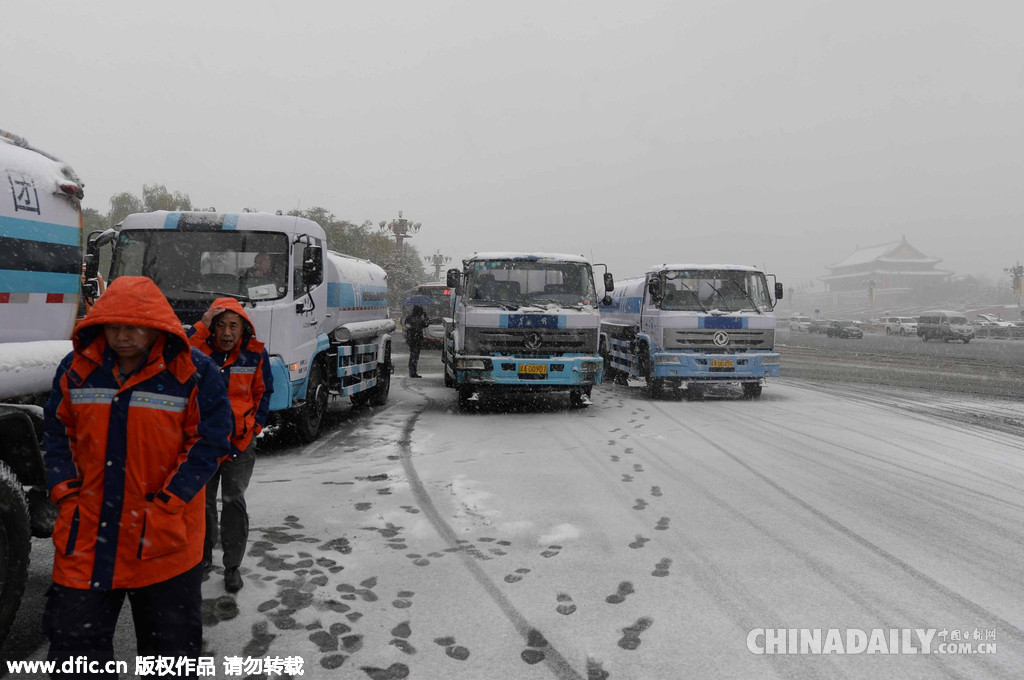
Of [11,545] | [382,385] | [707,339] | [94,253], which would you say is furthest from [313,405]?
[707,339]

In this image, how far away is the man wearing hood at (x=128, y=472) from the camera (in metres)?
2.45

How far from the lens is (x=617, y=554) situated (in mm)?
4770

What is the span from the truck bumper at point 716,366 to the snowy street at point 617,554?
151 inches

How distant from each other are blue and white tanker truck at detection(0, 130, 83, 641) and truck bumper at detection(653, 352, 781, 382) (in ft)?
33.0

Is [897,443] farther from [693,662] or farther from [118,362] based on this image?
[118,362]

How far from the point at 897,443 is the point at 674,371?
461 cm

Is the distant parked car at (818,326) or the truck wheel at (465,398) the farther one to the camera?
the distant parked car at (818,326)

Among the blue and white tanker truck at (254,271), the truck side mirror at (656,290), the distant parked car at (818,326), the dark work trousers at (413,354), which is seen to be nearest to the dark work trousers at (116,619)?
the blue and white tanker truck at (254,271)

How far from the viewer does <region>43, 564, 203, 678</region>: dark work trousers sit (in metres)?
2.44

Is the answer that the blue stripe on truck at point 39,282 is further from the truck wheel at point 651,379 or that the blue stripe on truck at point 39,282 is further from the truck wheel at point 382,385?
the truck wheel at point 651,379

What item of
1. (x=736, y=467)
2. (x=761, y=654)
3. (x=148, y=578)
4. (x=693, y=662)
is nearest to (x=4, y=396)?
(x=148, y=578)

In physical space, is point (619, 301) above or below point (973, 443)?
above

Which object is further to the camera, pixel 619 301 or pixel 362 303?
pixel 619 301

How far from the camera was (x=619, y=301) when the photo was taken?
16359 millimetres
